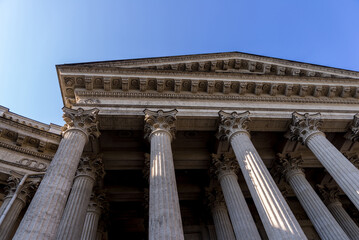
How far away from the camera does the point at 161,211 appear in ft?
29.3

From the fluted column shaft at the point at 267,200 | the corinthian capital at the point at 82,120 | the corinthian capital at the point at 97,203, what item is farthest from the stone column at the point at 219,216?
the corinthian capital at the point at 82,120

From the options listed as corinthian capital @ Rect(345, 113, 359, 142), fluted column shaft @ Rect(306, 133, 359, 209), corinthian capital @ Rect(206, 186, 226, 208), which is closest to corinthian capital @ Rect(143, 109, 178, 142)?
corinthian capital @ Rect(206, 186, 226, 208)

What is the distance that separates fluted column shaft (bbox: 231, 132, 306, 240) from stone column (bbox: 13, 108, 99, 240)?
681cm

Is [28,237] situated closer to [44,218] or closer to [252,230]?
[44,218]

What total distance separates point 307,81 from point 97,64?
1267 centimetres

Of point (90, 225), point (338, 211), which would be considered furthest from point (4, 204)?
point (338, 211)

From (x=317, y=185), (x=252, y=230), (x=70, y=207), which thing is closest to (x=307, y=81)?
(x=317, y=185)

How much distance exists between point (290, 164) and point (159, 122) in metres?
8.37

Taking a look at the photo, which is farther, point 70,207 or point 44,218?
point 70,207

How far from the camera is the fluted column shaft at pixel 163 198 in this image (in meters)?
8.35

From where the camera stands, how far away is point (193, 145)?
1706 cm

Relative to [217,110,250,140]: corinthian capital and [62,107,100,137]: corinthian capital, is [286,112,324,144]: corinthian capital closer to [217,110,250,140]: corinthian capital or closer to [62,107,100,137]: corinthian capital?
[217,110,250,140]: corinthian capital

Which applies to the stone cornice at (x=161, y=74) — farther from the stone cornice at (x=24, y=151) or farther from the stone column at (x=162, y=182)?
the stone cornice at (x=24, y=151)

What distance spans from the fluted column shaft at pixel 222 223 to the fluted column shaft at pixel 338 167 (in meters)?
5.91
